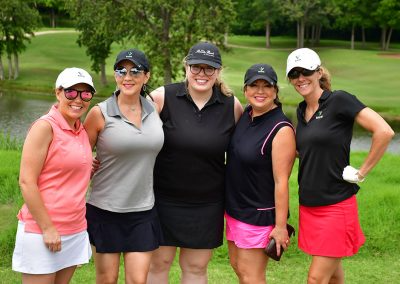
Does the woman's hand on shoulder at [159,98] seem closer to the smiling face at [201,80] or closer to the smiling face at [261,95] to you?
the smiling face at [201,80]

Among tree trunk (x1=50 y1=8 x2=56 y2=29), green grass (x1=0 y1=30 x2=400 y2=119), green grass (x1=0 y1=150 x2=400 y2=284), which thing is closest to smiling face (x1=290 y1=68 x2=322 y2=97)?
green grass (x1=0 y1=150 x2=400 y2=284)

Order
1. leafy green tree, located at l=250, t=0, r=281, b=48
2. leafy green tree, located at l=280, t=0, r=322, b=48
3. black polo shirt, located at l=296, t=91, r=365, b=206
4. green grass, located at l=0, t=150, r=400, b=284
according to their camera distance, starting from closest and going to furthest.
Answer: black polo shirt, located at l=296, t=91, r=365, b=206 → green grass, located at l=0, t=150, r=400, b=284 → leafy green tree, located at l=280, t=0, r=322, b=48 → leafy green tree, located at l=250, t=0, r=281, b=48

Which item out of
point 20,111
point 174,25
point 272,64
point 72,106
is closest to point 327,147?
point 72,106

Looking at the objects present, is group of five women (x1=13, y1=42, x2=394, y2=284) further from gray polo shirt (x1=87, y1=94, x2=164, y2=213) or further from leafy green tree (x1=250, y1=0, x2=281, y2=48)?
leafy green tree (x1=250, y1=0, x2=281, y2=48)

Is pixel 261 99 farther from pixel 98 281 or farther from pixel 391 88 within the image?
pixel 391 88

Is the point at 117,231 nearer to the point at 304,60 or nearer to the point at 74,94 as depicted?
the point at 74,94

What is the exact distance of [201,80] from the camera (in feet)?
14.9

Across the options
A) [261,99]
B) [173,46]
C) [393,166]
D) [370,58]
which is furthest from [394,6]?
[261,99]

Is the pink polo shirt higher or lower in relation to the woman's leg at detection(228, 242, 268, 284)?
higher

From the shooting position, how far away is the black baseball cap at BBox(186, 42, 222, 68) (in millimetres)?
4461

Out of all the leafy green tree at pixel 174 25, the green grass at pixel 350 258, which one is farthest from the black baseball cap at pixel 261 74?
the leafy green tree at pixel 174 25

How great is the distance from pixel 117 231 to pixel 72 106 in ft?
3.44

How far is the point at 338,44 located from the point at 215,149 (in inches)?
2222

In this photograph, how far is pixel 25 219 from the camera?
3.92 m
